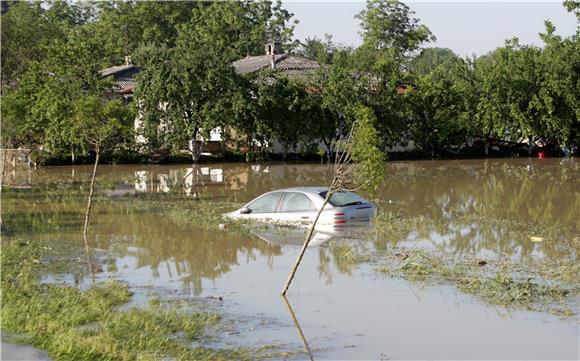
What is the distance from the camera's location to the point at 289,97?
5012 cm

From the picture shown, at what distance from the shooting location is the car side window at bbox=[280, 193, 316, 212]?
20.9 m

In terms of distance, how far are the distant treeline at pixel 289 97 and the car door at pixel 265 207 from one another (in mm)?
15090

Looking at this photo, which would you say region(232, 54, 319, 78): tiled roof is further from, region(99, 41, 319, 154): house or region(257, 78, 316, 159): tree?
region(257, 78, 316, 159): tree

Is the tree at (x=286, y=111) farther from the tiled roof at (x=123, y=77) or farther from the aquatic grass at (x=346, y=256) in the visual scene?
the aquatic grass at (x=346, y=256)

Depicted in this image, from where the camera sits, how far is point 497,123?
54.4 meters

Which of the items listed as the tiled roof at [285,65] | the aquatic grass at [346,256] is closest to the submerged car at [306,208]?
the aquatic grass at [346,256]

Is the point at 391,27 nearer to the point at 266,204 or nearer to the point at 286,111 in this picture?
the point at 286,111

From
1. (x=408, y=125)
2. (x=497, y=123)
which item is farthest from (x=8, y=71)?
(x=497, y=123)

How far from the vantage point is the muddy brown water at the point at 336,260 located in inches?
421

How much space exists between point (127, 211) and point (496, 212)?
37.0 feet

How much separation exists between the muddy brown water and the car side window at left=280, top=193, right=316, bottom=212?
5.67 feet

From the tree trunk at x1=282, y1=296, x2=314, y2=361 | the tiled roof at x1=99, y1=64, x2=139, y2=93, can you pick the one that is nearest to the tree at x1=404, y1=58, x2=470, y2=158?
the tiled roof at x1=99, y1=64, x2=139, y2=93

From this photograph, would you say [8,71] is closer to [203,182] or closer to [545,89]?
[203,182]

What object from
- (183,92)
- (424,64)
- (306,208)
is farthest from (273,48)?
(424,64)
